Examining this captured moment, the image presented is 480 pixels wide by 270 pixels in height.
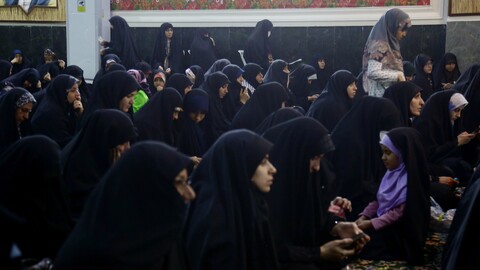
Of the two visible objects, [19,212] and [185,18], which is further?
[185,18]

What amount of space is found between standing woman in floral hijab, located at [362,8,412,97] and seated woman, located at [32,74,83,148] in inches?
111

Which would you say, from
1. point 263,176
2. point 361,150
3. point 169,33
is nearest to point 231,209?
point 263,176

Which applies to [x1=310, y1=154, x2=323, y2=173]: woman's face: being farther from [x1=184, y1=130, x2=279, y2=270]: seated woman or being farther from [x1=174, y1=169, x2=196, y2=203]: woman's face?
[x1=174, y1=169, x2=196, y2=203]: woman's face

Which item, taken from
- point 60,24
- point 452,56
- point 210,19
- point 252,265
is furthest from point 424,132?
point 60,24

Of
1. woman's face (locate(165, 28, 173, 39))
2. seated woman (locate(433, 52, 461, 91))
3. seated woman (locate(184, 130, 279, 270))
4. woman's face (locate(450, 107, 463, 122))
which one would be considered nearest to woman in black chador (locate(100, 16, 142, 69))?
woman's face (locate(165, 28, 173, 39))

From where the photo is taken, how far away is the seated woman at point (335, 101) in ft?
22.4

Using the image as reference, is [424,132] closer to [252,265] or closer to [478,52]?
[252,265]

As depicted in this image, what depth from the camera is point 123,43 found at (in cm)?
1258

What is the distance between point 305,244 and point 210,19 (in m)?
9.26

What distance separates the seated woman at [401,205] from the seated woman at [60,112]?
2787mm

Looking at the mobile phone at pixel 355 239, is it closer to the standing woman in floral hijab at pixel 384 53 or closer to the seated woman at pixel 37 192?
the seated woman at pixel 37 192

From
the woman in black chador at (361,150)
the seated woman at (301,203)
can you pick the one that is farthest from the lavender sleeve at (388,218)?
the seated woman at (301,203)

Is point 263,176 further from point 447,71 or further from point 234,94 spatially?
point 447,71

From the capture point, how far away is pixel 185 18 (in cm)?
1285
